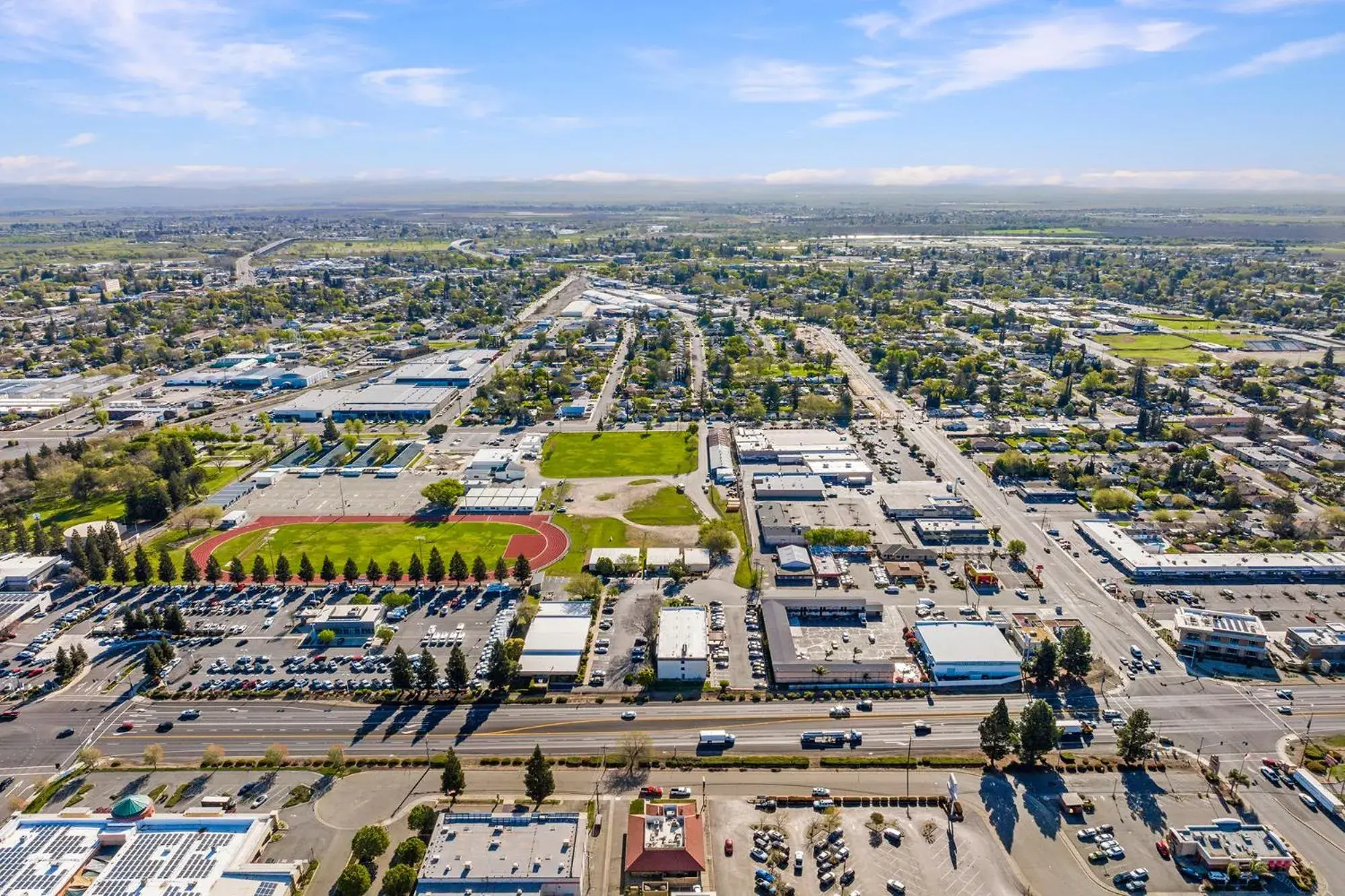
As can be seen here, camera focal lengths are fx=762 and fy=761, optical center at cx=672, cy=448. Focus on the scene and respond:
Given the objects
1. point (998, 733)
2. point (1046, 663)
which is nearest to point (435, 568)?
point (998, 733)

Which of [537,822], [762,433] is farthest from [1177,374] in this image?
[537,822]

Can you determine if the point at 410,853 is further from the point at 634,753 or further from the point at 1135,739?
the point at 1135,739

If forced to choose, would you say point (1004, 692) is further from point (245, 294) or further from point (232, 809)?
point (245, 294)

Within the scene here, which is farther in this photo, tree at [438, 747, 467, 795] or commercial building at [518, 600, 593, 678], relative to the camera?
commercial building at [518, 600, 593, 678]

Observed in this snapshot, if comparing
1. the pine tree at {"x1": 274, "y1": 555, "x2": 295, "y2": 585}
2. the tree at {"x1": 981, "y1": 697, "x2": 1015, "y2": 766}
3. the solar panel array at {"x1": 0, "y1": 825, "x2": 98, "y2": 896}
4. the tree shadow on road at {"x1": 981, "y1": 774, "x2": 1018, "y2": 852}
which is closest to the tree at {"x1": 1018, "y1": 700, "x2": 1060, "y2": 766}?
the tree at {"x1": 981, "y1": 697, "x2": 1015, "y2": 766}

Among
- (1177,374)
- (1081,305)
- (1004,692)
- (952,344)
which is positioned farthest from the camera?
(1081,305)

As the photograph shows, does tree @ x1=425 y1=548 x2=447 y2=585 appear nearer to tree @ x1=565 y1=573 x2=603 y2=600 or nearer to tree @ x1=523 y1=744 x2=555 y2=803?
tree @ x1=565 y1=573 x2=603 y2=600

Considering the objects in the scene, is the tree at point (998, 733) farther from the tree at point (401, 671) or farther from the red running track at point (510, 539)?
the red running track at point (510, 539)
